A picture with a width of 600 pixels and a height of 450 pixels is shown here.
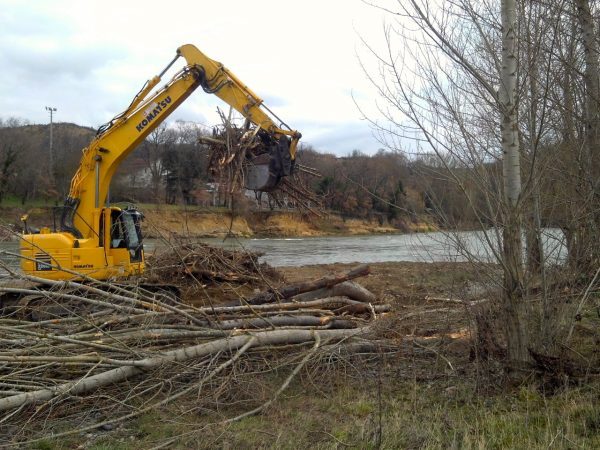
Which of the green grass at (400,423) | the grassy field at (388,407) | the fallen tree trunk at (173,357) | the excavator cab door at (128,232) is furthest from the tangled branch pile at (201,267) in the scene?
the green grass at (400,423)

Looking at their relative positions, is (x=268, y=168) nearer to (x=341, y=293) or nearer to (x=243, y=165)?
(x=243, y=165)

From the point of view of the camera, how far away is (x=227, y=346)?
5.96 m

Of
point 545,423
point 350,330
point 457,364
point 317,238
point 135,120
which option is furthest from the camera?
point 317,238

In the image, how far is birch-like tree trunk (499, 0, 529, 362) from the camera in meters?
5.00

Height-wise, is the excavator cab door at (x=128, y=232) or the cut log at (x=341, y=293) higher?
the excavator cab door at (x=128, y=232)

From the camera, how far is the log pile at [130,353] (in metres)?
5.16

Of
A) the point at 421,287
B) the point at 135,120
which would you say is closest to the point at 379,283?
the point at 421,287

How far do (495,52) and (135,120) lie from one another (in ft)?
24.7

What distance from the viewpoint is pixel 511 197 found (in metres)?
5.11

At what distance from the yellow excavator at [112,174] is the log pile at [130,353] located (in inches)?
119

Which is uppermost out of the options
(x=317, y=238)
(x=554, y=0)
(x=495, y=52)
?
(x=554, y=0)

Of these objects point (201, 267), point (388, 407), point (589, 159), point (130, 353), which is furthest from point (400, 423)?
point (201, 267)

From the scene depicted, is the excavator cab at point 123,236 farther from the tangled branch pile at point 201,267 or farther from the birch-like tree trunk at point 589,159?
the birch-like tree trunk at point 589,159

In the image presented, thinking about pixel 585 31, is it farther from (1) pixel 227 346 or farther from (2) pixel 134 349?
(2) pixel 134 349
